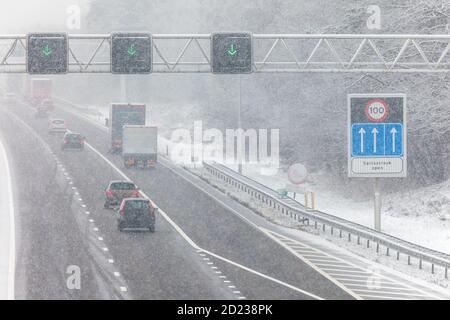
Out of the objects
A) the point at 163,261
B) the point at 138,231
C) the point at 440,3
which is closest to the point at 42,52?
the point at 138,231

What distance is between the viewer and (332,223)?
40.9 metres

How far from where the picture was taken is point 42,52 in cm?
4016

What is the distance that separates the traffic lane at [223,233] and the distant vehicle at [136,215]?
1694 mm

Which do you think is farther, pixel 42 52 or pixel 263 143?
pixel 263 143

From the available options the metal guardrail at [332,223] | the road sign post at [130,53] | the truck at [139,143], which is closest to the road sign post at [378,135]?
the metal guardrail at [332,223]

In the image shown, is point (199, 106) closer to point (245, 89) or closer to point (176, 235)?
point (245, 89)

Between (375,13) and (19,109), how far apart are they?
7046 centimetres

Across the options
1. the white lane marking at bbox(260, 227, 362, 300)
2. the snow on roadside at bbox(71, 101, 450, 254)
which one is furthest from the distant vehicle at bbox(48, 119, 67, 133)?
the white lane marking at bbox(260, 227, 362, 300)

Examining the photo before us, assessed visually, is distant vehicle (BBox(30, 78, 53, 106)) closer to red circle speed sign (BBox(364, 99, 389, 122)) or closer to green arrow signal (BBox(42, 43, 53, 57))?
green arrow signal (BBox(42, 43, 53, 57))

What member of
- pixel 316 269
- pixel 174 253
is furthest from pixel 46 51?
pixel 316 269

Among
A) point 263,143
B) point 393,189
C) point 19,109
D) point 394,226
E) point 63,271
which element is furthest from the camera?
point 19,109

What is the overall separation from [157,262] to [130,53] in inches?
396

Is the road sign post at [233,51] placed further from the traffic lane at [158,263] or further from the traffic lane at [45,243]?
the traffic lane at [45,243]

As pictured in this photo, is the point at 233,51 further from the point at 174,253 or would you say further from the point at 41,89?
the point at 41,89
